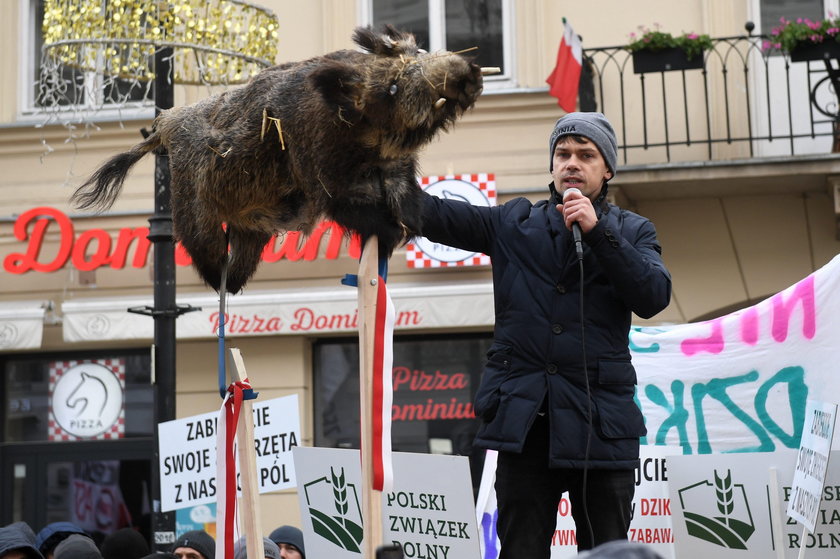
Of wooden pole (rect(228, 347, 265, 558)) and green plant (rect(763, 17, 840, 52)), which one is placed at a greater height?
green plant (rect(763, 17, 840, 52))

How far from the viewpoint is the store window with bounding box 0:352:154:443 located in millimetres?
11227

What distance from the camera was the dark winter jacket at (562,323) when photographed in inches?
122

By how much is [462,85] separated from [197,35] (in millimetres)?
3532

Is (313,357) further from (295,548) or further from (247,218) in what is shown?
(247,218)

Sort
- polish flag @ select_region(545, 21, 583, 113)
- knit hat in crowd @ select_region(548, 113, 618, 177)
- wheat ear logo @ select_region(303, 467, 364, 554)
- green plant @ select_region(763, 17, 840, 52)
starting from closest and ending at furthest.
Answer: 1. knit hat in crowd @ select_region(548, 113, 618, 177)
2. wheat ear logo @ select_region(303, 467, 364, 554)
3. green plant @ select_region(763, 17, 840, 52)
4. polish flag @ select_region(545, 21, 583, 113)

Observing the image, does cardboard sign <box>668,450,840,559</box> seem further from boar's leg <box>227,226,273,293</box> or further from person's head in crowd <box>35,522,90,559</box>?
person's head in crowd <box>35,522,90,559</box>

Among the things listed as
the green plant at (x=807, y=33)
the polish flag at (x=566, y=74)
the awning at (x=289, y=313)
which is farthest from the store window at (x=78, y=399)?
the green plant at (x=807, y=33)

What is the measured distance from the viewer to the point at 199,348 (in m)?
10.9

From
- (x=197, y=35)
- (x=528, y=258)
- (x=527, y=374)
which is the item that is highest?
(x=197, y=35)

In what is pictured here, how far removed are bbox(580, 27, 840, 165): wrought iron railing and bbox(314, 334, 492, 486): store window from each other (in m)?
2.29

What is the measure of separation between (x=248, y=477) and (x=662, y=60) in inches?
307

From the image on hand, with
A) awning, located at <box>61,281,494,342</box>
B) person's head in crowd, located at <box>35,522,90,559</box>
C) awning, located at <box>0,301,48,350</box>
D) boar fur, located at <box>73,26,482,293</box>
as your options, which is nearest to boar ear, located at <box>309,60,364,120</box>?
boar fur, located at <box>73,26,482,293</box>

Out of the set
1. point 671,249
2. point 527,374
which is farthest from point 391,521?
point 671,249

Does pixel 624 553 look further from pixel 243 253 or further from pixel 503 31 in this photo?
pixel 503 31
